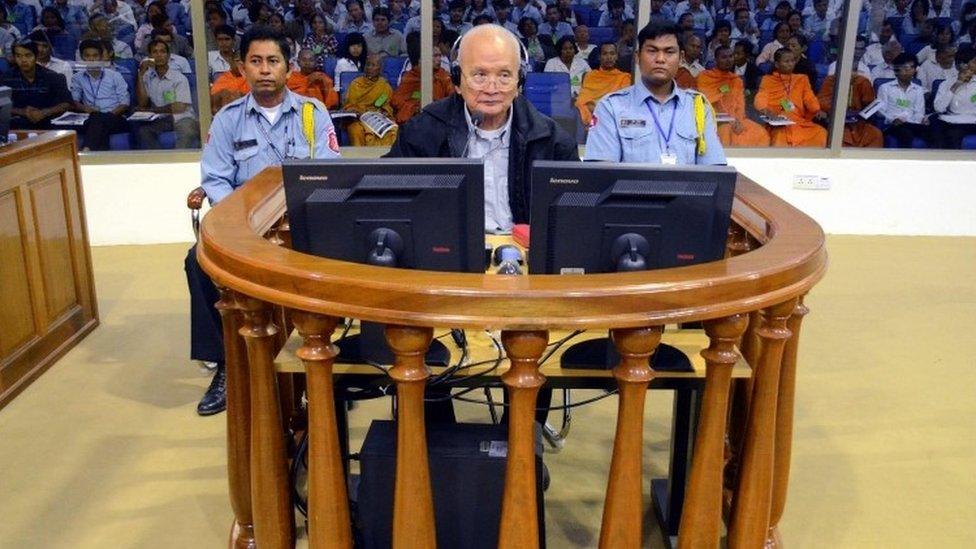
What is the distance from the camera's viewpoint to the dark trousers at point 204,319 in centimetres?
326

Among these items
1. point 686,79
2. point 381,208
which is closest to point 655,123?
point 381,208

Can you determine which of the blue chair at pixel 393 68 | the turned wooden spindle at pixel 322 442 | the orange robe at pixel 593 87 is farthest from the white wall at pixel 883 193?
the turned wooden spindle at pixel 322 442

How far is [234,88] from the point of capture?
5.64 metres

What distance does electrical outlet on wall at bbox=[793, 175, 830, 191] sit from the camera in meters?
5.82

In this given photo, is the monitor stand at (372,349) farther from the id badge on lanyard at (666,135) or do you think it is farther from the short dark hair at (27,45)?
the short dark hair at (27,45)

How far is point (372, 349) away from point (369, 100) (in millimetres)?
4498

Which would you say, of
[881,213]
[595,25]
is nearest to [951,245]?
[881,213]

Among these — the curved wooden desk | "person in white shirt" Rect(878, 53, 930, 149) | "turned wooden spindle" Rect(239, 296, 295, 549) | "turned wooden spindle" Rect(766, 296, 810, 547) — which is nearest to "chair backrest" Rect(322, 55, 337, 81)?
"person in white shirt" Rect(878, 53, 930, 149)

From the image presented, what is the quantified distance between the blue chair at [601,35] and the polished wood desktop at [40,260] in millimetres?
3501

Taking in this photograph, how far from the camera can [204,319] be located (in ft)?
10.8

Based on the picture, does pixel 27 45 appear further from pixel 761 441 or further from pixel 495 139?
pixel 761 441

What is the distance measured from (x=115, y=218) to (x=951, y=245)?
5072mm

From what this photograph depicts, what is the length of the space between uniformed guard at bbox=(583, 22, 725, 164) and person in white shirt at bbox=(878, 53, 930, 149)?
333 centimetres

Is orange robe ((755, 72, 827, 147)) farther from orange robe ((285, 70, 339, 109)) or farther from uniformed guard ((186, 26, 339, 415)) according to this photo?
uniformed guard ((186, 26, 339, 415))
